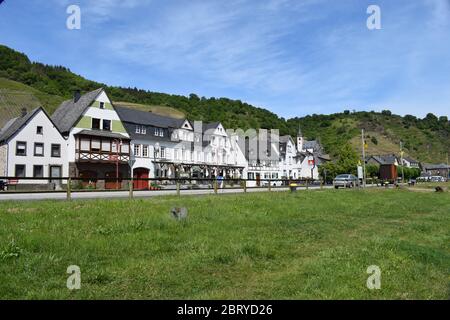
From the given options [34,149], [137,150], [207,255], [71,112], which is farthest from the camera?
[137,150]

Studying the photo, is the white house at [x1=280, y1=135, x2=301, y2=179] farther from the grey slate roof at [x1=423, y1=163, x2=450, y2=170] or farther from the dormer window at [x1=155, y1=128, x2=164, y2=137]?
the grey slate roof at [x1=423, y1=163, x2=450, y2=170]

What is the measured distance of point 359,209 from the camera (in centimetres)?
2145

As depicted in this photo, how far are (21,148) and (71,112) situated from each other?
856 cm

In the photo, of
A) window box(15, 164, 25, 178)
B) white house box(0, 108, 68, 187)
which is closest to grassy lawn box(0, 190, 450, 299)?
window box(15, 164, 25, 178)

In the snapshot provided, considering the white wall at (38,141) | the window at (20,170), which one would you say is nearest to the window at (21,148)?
the white wall at (38,141)

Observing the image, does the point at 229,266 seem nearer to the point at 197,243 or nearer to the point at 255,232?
the point at 197,243

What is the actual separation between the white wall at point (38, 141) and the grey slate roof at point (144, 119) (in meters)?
10.2

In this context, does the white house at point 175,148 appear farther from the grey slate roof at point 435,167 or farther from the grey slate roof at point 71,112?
the grey slate roof at point 435,167

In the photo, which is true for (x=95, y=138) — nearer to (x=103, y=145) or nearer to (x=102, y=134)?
(x=102, y=134)

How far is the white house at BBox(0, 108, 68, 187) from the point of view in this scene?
45.3m

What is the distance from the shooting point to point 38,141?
47.3 m

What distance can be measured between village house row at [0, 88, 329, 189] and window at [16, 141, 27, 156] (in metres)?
0.10

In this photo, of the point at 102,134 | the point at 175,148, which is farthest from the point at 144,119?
the point at 102,134
